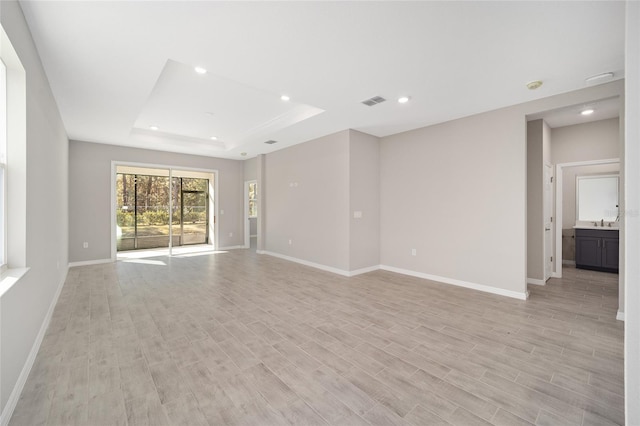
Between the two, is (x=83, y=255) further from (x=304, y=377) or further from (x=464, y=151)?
(x=464, y=151)

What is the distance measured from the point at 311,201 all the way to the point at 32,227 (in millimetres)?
4349

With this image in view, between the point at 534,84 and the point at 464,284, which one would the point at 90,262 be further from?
the point at 534,84

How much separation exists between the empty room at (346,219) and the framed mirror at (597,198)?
35mm

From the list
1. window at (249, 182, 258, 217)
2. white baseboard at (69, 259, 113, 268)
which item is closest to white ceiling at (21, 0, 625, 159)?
white baseboard at (69, 259, 113, 268)

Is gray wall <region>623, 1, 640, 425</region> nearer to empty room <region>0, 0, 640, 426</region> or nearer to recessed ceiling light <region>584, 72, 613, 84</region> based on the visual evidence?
empty room <region>0, 0, 640, 426</region>

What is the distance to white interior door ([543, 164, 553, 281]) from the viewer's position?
4.63m

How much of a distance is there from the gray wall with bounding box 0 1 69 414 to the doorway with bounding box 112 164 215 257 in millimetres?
4804

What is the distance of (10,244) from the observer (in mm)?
2086

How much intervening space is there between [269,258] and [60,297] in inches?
152

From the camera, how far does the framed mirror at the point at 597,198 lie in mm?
5453

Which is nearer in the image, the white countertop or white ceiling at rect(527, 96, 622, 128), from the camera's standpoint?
white ceiling at rect(527, 96, 622, 128)

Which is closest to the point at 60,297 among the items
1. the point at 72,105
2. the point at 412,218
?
the point at 72,105

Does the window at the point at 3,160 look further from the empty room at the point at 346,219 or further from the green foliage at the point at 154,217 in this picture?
the green foliage at the point at 154,217

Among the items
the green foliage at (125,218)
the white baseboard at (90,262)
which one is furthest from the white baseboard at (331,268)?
the green foliage at (125,218)
